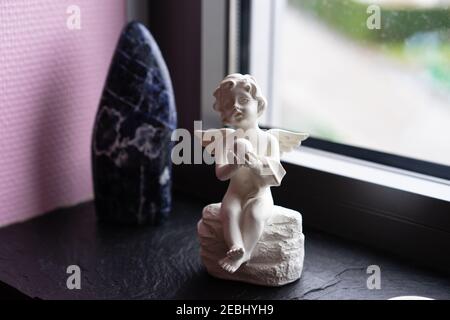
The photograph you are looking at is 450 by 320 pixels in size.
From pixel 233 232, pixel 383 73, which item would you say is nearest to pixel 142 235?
pixel 233 232

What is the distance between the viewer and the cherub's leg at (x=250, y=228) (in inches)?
33.0

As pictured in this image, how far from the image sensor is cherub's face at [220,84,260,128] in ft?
2.71

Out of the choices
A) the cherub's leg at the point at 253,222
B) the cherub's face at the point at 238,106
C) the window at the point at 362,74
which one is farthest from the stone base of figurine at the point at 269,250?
the window at the point at 362,74

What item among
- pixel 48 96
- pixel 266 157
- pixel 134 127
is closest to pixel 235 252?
pixel 266 157

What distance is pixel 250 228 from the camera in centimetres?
84

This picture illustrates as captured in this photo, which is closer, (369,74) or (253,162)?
(253,162)

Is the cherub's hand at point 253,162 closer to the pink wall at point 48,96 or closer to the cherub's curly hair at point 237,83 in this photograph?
the cherub's curly hair at point 237,83

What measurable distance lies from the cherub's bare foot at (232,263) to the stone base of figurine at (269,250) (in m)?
0.02

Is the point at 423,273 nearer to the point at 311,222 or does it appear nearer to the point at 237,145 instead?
the point at 311,222

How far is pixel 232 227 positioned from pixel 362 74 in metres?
0.41

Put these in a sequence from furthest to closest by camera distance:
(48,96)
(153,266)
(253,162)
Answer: (48,96) → (153,266) → (253,162)

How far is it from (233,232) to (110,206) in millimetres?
276

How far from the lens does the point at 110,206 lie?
1043mm
